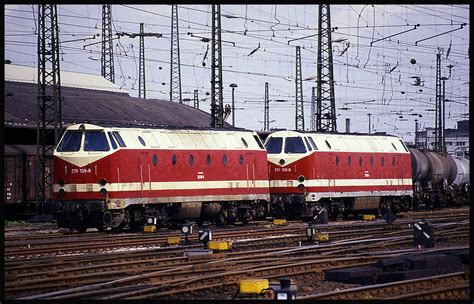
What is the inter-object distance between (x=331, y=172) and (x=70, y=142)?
13.4 m

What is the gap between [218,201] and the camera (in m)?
37.6

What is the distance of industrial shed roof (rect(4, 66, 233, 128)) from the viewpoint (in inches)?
2163

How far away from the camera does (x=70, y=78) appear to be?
73.1m

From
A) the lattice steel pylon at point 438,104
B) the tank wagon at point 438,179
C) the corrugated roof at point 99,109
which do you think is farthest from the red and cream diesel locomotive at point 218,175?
the lattice steel pylon at point 438,104

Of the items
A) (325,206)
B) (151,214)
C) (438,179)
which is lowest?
(325,206)

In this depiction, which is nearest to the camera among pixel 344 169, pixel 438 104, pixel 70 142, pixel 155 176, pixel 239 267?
pixel 239 267

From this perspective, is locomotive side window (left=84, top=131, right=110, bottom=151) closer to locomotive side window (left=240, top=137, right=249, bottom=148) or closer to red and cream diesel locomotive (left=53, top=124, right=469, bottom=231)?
red and cream diesel locomotive (left=53, top=124, right=469, bottom=231)

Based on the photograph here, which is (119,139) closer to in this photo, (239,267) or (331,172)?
(239,267)

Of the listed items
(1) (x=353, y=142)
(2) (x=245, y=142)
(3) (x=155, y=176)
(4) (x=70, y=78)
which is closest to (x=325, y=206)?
(1) (x=353, y=142)

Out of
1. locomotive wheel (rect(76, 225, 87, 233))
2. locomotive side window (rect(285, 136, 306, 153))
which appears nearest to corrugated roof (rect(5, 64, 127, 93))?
locomotive side window (rect(285, 136, 306, 153))

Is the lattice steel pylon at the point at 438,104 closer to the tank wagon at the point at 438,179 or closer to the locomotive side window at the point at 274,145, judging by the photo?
the tank wagon at the point at 438,179

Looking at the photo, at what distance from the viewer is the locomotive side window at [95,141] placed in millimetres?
32375

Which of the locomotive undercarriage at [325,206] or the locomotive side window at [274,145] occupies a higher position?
the locomotive side window at [274,145]
